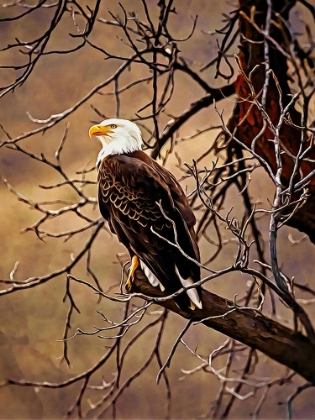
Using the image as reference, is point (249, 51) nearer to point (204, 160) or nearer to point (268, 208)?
point (204, 160)

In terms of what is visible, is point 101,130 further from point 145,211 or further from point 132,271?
point 132,271

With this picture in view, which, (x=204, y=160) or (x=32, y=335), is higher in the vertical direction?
(x=204, y=160)

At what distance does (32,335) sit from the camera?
1712 mm

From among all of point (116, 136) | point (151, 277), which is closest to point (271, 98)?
point (116, 136)

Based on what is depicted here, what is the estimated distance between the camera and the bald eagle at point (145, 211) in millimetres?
1559

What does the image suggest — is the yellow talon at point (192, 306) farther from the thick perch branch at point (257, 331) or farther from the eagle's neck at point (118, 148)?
the eagle's neck at point (118, 148)

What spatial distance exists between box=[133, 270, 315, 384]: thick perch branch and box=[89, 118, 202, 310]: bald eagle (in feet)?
0.15

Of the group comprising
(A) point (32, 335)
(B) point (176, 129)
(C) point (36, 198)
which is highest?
(B) point (176, 129)

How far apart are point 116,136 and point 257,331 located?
70 centimetres

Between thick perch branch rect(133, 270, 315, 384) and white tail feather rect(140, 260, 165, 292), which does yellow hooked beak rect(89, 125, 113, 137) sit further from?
thick perch branch rect(133, 270, 315, 384)

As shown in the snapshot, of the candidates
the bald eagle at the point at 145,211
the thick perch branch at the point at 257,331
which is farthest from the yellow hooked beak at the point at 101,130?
the thick perch branch at the point at 257,331

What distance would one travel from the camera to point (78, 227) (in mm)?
1787

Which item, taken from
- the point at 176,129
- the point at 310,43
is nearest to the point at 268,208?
the point at 176,129

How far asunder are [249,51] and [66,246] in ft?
2.64
